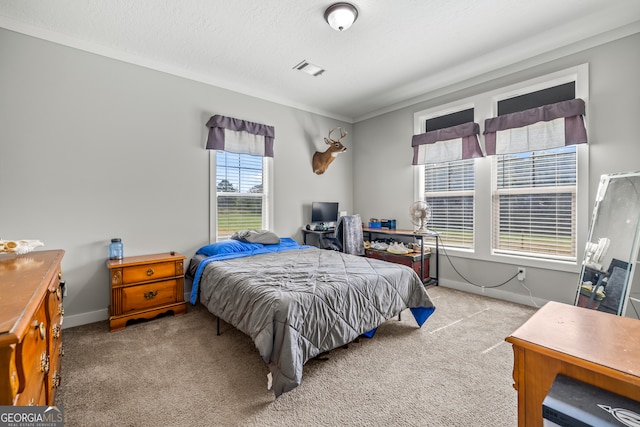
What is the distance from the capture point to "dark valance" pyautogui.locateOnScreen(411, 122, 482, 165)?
3.68 metres

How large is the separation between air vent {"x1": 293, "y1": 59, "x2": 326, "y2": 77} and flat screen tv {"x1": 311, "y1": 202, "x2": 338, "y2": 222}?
1.87 m

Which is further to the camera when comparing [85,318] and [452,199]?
[452,199]

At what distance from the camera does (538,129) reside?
3.15 metres

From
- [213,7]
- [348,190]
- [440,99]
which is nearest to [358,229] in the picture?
[348,190]

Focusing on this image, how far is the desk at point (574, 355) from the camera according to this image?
31.6 inches

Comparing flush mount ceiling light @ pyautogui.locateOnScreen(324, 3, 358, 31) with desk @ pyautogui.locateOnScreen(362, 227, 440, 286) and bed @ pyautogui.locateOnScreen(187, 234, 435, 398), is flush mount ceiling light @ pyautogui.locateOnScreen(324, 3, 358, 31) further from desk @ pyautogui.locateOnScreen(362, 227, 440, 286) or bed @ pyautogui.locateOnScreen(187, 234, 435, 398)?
desk @ pyautogui.locateOnScreen(362, 227, 440, 286)

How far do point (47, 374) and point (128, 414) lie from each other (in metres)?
0.56

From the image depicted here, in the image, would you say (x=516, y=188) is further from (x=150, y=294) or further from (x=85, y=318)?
(x=85, y=318)

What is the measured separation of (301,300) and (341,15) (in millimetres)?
2290

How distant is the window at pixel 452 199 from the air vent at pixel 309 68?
2.09 m

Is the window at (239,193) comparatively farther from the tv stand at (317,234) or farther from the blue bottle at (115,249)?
the blue bottle at (115,249)

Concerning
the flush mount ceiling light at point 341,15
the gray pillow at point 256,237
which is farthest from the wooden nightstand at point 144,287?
the flush mount ceiling light at point 341,15

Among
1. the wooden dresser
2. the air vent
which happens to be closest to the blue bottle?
the wooden dresser

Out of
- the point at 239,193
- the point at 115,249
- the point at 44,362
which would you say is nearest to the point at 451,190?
the point at 239,193
